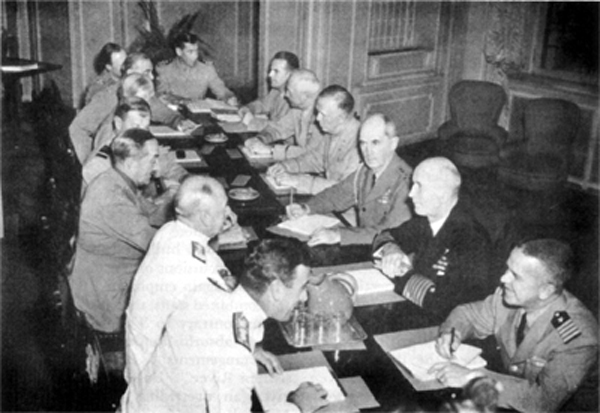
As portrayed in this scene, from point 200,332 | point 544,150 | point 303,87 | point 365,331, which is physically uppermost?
point 303,87

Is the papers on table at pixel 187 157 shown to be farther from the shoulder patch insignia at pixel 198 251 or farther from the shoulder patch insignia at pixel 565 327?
the shoulder patch insignia at pixel 565 327

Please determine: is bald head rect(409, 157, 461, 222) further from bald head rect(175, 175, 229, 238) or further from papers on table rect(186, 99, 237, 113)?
papers on table rect(186, 99, 237, 113)

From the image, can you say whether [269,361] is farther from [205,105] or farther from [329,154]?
[205,105]

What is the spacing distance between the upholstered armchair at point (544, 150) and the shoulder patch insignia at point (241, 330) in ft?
14.0

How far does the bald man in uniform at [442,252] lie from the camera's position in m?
2.75

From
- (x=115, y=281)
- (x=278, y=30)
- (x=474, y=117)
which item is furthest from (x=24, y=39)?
(x=115, y=281)

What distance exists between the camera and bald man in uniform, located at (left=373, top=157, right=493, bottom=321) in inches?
108

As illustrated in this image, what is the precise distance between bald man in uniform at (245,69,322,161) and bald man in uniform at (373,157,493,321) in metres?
1.80

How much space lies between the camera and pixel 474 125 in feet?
20.8

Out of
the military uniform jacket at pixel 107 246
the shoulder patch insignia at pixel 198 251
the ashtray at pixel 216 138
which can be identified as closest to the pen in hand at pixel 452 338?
the shoulder patch insignia at pixel 198 251

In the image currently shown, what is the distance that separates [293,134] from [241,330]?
11.8 feet

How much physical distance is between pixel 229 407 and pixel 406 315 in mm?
997

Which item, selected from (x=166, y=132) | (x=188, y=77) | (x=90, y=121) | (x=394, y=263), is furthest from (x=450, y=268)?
(x=188, y=77)

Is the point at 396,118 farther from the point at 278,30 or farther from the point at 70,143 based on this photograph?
the point at 70,143
